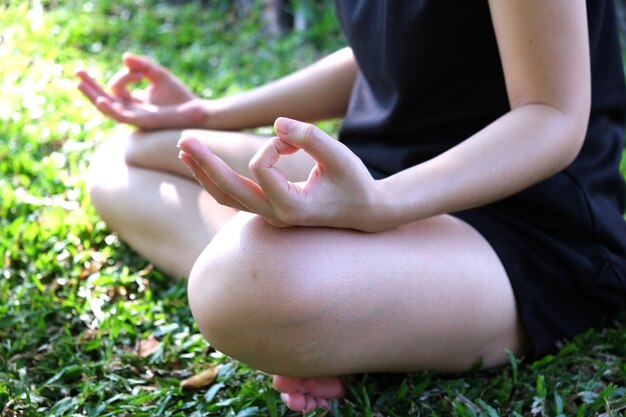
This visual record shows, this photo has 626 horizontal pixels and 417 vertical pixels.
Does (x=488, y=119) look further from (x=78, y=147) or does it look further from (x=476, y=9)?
(x=78, y=147)

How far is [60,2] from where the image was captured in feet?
11.3

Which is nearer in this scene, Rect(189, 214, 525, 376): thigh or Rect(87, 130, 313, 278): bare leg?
Rect(189, 214, 525, 376): thigh

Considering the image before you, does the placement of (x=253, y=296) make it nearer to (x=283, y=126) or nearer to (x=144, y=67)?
(x=283, y=126)

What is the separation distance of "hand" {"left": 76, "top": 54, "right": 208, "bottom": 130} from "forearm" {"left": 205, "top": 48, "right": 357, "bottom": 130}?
5cm

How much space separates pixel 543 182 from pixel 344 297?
410 millimetres

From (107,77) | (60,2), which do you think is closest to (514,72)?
(107,77)

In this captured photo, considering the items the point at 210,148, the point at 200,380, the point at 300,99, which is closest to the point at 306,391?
the point at 200,380

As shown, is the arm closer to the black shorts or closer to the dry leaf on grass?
the black shorts

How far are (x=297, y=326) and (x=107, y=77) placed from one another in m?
1.83

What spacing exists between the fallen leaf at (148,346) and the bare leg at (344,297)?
0.30m

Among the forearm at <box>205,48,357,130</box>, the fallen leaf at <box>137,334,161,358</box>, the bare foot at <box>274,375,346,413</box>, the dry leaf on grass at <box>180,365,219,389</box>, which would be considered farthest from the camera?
the forearm at <box>205,48,357,130</box>

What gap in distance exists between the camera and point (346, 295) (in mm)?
1221

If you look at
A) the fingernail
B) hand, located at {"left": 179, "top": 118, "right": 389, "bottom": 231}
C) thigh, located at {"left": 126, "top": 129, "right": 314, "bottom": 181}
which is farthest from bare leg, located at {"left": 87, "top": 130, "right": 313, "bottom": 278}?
the fingernail

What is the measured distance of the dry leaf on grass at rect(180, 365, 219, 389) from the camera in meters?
1.45
